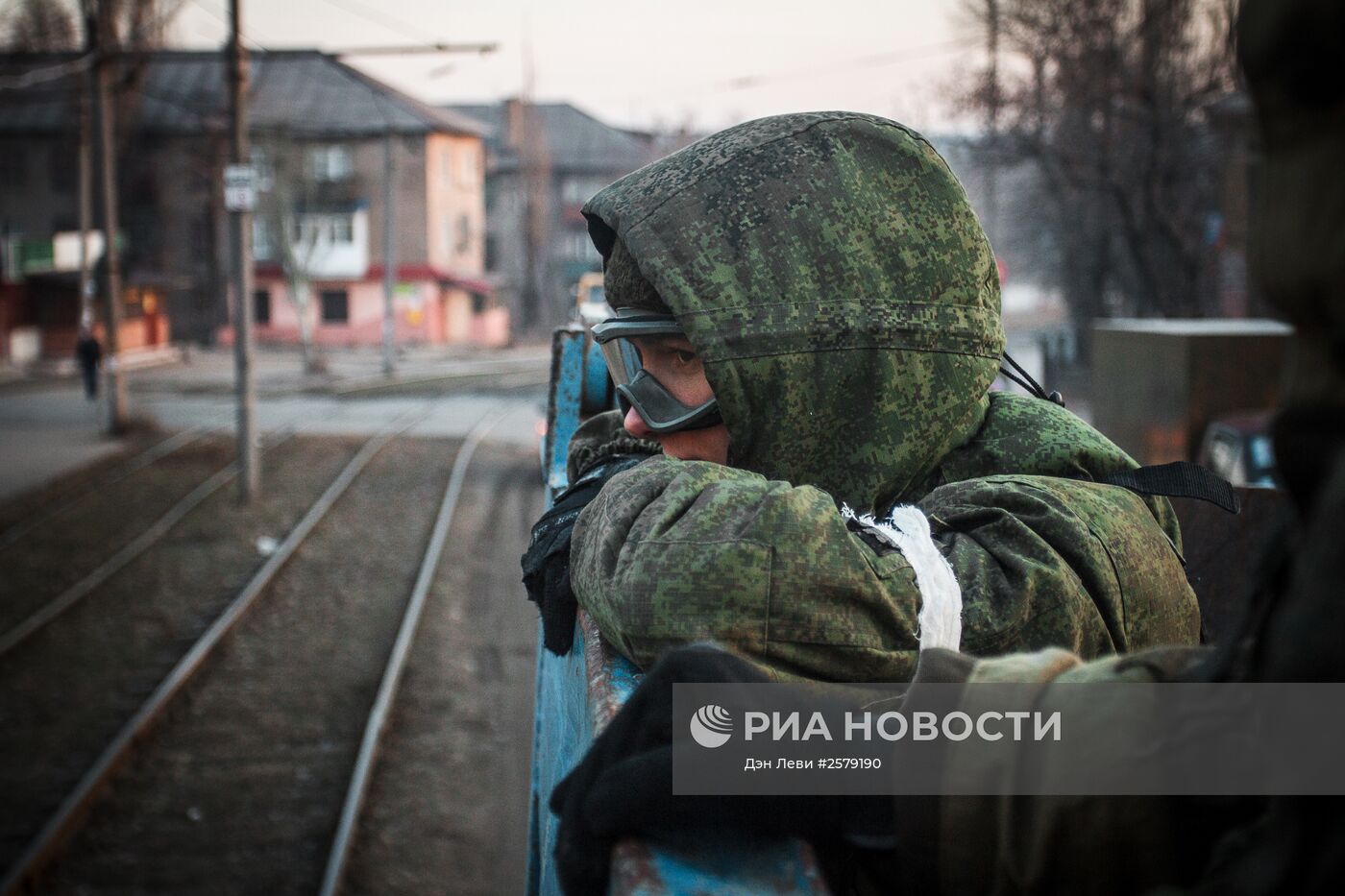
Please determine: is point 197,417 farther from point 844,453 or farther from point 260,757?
point 844,453

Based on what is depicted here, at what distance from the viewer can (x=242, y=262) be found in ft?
47.1

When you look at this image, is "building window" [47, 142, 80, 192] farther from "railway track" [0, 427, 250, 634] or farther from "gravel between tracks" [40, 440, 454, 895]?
"gravel between tracks" [40, 440, 454, 895]

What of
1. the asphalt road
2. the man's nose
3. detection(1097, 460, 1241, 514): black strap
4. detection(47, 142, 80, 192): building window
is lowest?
the asphalt road

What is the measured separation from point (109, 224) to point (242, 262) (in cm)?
415

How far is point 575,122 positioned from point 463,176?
37.9ft

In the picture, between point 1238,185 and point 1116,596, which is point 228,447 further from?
point 1116,596

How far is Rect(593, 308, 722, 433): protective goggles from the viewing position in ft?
6.33

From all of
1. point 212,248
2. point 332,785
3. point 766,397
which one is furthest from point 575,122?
point 766,397

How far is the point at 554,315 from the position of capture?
2276 inches

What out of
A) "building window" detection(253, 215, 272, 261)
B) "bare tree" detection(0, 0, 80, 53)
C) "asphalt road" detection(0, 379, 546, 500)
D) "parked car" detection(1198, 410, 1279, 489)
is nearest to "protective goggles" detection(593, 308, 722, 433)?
"parked car" detection(1198, 410, 1279, 489)

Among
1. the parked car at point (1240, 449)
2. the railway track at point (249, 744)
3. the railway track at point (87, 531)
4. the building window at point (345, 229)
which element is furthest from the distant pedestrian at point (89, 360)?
the building window at point (345, 229)

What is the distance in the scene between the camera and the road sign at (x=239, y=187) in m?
13.8

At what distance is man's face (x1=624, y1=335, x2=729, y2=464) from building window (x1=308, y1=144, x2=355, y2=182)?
4954cm

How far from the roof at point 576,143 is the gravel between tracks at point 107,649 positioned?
157 feet
